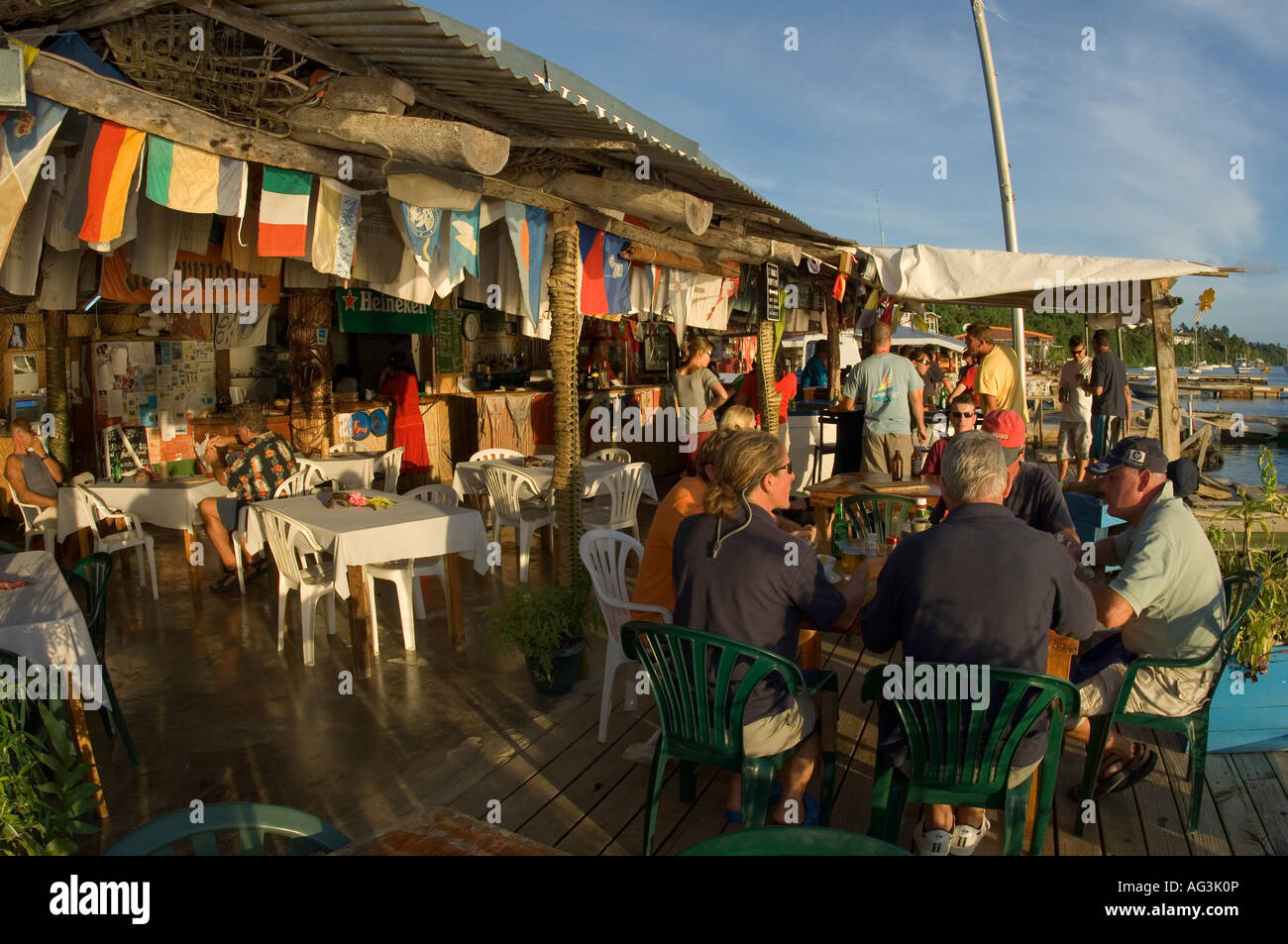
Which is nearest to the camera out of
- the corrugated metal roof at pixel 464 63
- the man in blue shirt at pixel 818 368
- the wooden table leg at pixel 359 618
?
the corrugated metal roof at pixel 464 63

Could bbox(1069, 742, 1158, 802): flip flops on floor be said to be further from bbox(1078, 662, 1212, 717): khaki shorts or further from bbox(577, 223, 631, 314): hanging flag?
bbox(577, 223, 631, 314): hanging flag

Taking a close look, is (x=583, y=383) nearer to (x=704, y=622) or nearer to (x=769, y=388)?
(x=769, y=388)

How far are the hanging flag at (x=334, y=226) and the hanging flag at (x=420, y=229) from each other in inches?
9.1

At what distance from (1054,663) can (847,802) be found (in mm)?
932

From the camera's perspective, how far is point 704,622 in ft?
9.40

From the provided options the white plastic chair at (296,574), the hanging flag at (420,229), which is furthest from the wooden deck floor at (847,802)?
the hanging flag at (420,229)

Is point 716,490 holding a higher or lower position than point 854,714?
higher

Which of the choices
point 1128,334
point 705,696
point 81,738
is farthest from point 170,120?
point 1128,334

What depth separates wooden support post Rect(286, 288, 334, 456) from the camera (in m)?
8.68

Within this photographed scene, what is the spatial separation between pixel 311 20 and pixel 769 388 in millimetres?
6767

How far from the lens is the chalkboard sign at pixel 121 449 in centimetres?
879

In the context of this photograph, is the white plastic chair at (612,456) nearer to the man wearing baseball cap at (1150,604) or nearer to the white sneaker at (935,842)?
the man wearing baseball cap at (1150,604)
